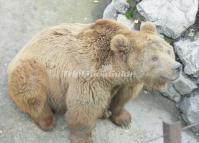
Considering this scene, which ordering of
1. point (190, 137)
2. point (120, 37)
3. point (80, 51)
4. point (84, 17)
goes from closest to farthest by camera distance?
point (120, 37) < point (80, 51) < point (190, 137) < point (84, 17)

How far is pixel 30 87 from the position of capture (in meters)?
6.29

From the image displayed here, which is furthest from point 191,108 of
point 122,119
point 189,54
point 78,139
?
→ point 78,139

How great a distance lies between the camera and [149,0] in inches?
293

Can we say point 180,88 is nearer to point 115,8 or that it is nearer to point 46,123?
point 115,8

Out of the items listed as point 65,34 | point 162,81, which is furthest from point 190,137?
point 65,34

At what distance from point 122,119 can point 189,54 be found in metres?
1.24

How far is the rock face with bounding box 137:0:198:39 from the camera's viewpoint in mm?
7254

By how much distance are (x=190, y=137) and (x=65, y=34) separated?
225 cm

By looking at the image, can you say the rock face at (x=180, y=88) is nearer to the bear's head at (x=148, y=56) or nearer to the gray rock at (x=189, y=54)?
the gray rock at (x=189, y=54)

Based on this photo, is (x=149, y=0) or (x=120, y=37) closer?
(x=120, y=37)

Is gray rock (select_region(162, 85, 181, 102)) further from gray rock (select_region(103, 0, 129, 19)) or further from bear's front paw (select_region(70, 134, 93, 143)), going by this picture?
bear's front paw (select_region(70, 134, 93, 143))

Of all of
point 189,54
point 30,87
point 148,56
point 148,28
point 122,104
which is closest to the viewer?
point 148,56

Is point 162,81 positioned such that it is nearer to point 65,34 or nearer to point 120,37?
point 120,37

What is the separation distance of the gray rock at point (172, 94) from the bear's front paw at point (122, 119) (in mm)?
731
